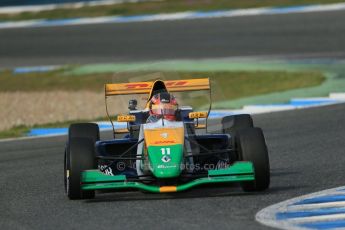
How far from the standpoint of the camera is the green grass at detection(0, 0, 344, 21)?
91.1 ft

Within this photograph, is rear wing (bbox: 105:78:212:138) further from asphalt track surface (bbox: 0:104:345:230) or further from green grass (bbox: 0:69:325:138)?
green grass (bbox: 0:69:325:138)

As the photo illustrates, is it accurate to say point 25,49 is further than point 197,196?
Yes

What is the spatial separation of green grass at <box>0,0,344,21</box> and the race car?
58.6ft

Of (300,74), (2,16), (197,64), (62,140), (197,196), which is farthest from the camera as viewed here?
(2,16)

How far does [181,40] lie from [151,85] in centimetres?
1443

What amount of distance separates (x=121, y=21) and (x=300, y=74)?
899cm

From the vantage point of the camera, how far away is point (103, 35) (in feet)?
86.6

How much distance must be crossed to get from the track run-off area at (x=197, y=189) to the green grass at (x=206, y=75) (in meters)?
1.38

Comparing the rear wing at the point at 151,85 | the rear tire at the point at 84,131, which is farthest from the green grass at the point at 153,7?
the rear tire at the point at 84,131

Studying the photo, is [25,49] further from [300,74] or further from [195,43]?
[300,74]

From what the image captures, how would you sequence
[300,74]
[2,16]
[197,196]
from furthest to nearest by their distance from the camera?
[2,16], [300,74], [197,196]

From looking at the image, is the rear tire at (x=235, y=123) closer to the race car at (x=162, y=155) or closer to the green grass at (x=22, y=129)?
the race car at (x=162, y=155)

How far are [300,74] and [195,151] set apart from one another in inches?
420

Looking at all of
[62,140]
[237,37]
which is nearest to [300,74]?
[237,37]
